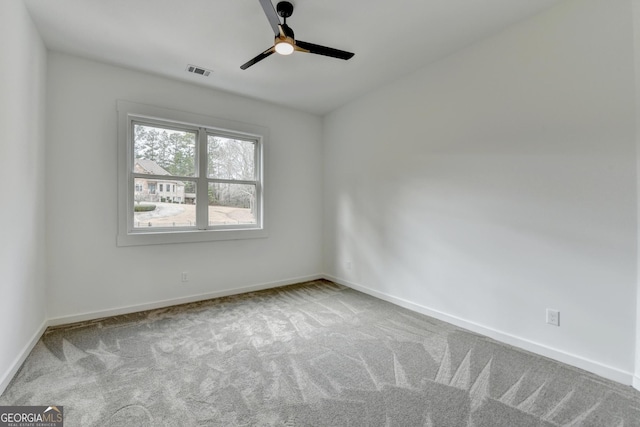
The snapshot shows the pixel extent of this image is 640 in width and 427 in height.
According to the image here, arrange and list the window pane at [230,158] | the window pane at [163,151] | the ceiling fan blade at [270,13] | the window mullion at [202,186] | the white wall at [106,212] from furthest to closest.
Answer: the window pane at [230,158] < the window mullion at [202,186] < the window pane at [163,151] < the white wall at [106,212] < the ceiling fan blade at [270,13]

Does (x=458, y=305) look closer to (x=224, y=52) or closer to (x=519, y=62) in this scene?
(x=519, y=62)

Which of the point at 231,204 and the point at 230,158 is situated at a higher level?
the point at 230,158

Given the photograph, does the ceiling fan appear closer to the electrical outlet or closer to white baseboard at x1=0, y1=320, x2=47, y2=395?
the electrical outlet

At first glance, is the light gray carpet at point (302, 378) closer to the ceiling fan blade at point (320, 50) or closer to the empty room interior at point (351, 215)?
the empty room interior at point (351, 215)

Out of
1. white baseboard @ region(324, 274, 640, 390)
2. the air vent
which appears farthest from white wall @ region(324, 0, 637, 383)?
the air vent

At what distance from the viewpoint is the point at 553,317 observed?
224 centimetres

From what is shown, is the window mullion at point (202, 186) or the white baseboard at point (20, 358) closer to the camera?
the white baseboard at point (20, 358)

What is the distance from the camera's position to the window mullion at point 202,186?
368 centimetres

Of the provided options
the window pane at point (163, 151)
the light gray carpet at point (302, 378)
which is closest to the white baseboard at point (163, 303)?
the light gray carpet at point (302, 378)

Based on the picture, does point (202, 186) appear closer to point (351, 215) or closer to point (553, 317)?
point (351, 215)

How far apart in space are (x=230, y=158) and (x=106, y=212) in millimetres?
1606

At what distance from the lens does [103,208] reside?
303 centimetres

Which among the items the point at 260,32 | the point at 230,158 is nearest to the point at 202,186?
the point at 230,158

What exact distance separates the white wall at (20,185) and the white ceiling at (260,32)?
37 centimetres
